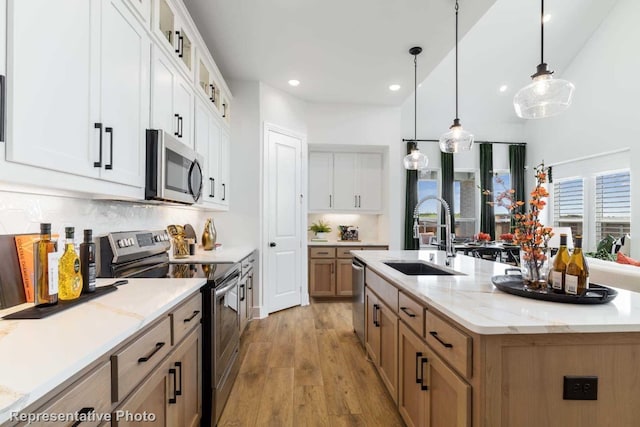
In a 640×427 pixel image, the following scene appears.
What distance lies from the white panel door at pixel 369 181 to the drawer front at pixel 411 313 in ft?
11.5

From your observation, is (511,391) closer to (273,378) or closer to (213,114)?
(273,378)

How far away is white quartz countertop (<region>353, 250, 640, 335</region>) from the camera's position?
1066mm

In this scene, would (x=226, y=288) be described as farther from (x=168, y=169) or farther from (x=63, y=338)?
(x=63, y=338)

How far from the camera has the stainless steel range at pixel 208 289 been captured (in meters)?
1.87

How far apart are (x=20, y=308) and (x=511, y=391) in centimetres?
183

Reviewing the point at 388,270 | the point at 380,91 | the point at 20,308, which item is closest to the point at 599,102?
the point at 380,91

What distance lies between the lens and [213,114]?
3227 mm

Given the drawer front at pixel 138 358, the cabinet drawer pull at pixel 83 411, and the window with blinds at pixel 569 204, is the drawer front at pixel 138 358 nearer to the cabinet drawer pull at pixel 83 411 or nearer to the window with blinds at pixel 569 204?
the cabinet drawer pull at pixel 83 411

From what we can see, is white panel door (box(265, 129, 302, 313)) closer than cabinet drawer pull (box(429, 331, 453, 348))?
No

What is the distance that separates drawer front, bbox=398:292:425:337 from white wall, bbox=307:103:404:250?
3.25m

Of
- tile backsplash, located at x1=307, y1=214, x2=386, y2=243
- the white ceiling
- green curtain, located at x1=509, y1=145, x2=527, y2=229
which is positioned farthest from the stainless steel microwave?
green curtain, located at x1=509, y1=145, x2=527, y2=229

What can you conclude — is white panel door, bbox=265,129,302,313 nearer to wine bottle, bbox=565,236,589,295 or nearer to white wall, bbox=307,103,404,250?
white wall, bbox=307,103,404,250

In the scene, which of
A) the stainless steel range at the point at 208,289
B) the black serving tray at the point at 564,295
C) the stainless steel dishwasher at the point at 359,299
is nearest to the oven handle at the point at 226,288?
the stainless steel range at the point at 208,289

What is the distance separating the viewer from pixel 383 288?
2295 millimetres
